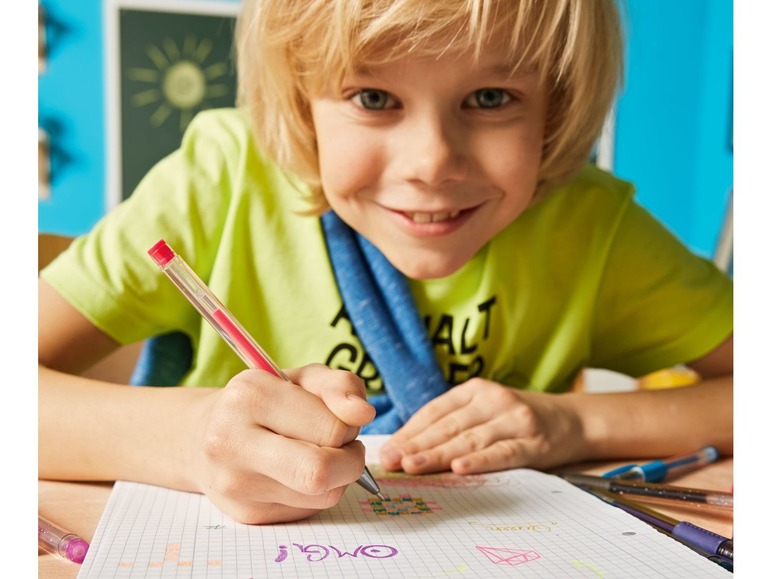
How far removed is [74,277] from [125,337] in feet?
0.24

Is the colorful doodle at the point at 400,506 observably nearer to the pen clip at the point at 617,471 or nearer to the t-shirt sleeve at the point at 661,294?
the pen clip at the point at 617,471

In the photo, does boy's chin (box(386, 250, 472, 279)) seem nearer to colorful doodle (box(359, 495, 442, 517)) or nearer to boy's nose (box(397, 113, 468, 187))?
boy's nose (box(397, 113, 468, 187))

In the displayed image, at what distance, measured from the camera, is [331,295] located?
2.59 ft

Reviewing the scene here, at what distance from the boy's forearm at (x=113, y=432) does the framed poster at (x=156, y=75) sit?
2.27 meters

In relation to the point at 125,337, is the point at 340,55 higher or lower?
higher

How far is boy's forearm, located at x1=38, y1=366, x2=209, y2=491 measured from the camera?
520 mm

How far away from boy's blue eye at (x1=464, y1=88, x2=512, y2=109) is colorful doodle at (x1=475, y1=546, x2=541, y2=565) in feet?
1.16

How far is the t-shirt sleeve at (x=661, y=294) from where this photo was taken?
864 millimetres

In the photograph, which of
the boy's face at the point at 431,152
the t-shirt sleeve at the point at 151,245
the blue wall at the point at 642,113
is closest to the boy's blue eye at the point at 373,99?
the boy's face at the point at 431,152
